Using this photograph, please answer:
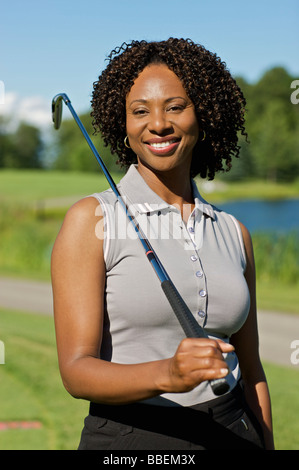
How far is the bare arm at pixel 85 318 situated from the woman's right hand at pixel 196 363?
11 cm

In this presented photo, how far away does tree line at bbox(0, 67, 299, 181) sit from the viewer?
148 feet

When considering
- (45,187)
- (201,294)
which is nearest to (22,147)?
(45,187)

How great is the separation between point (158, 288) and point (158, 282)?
2 cm

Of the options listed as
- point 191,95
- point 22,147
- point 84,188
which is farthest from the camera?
point 22,147

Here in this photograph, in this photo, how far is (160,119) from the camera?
199 cm

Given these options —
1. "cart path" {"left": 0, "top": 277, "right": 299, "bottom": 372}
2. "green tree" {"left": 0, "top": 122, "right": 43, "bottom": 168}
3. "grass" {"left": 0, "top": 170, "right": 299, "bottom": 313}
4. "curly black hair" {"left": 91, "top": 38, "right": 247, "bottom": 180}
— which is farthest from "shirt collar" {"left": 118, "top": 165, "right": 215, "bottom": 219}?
"green tree" {"left": 0, "top": 122, "right": 43, "bottom": 168}

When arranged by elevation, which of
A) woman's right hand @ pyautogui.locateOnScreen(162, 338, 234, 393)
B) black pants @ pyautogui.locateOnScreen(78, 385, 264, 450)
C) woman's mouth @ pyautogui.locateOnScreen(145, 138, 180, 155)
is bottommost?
black pants @ pyautogui.locateOnScreen(78, 385, 264, 450)

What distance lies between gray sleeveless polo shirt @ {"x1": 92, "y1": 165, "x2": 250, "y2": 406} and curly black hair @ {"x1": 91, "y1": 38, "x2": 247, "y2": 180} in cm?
32

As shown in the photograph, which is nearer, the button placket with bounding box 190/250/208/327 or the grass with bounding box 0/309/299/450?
the button placket with bounding box 190/250/208/327

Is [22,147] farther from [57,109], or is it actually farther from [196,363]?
[196,363]

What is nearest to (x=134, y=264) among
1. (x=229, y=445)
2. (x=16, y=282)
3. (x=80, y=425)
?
(x=229, y=445)

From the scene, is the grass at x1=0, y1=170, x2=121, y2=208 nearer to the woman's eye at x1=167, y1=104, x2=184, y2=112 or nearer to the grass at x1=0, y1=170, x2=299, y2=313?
the grass at x1=0, y1=170, x2=299, y2=313

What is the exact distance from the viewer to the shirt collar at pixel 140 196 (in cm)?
198

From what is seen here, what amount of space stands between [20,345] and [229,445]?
5560 mm
